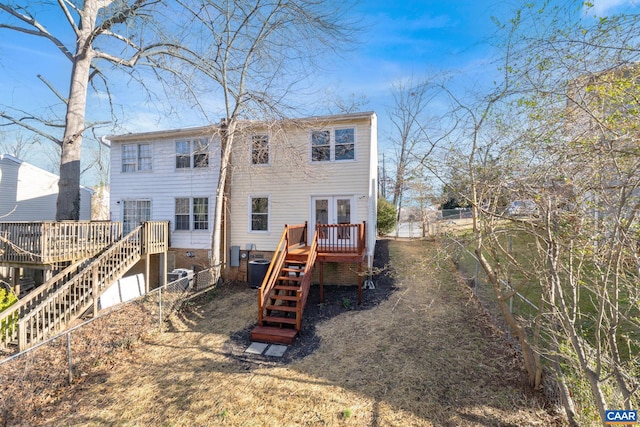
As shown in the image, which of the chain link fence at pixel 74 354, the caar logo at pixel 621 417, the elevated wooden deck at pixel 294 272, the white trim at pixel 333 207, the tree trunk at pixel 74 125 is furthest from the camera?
the white trim at pixel 333 207

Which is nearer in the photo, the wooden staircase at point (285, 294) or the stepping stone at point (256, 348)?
the stepping stone at point (256, 348)

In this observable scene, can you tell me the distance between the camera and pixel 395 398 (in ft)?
15.1

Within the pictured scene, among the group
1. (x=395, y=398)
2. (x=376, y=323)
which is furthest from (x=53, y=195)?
(x=395, y=398)

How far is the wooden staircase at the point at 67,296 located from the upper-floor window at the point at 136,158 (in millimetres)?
3078

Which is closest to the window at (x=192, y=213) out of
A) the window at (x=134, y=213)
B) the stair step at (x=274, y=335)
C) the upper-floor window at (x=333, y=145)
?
the window at (x=134, y=213)

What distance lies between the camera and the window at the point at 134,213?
1248 centimetres

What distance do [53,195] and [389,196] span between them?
2526cm

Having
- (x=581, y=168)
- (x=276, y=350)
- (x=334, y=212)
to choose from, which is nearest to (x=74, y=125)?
(x=334, y=212)

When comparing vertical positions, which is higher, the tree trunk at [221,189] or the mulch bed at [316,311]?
the tree trunk at [221,189]

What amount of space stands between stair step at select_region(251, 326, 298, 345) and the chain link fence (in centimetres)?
270

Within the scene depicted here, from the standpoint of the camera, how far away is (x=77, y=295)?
28.5 feet

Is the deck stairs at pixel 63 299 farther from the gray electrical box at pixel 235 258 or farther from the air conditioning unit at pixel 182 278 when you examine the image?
the gray electrical box at pixel 235 258

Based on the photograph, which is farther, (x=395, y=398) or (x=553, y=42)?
(x=395, y=398)

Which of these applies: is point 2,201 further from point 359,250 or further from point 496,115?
point 496,115
